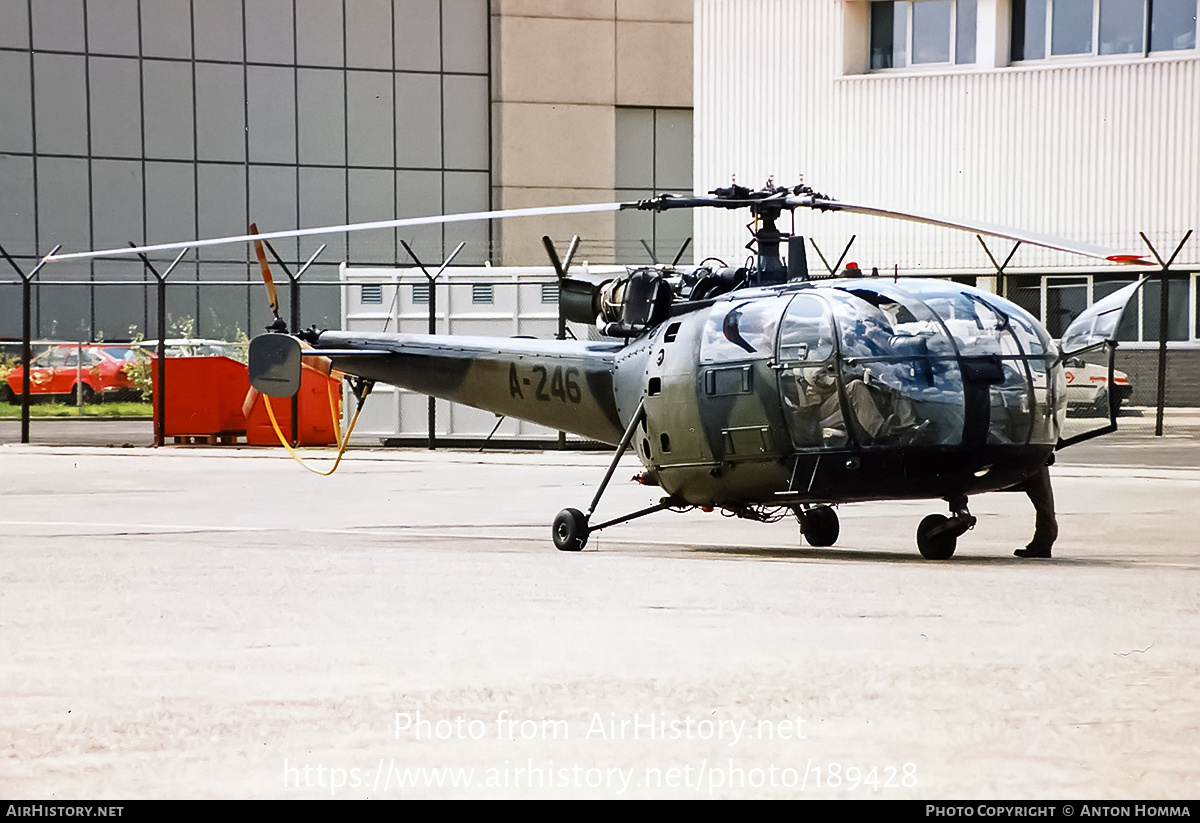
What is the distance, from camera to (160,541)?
12281 millimetres

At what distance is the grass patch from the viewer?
36506 millimetres

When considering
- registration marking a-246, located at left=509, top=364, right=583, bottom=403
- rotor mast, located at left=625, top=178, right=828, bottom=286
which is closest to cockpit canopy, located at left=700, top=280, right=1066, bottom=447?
rotor mast, located at left=625, top=178, right=828, bottom=286

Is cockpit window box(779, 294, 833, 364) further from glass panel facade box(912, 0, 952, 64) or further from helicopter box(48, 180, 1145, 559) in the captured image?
glass panel facade box(912, 0, 952, 64)

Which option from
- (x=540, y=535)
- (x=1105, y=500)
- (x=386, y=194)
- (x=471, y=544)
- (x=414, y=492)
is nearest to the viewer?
(x=471, y=544)

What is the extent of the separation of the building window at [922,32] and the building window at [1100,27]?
1.07 metres

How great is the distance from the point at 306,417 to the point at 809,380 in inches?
648

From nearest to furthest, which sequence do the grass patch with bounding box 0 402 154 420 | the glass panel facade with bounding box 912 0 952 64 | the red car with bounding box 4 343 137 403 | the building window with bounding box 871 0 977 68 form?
the building window with bounding box 871 0 977 68 → the glass panel facade with bounding box 912 0 952 64 → the grass patch with bounding box 0 402 154 420 → the red car with bounding box 4 343 137 403

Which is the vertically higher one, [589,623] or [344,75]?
[344,75]

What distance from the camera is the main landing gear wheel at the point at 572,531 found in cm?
1173

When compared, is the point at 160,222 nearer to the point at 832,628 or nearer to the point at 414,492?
the point at 414,492

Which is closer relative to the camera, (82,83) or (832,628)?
(832,628)

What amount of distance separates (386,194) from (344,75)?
3376 millimetres

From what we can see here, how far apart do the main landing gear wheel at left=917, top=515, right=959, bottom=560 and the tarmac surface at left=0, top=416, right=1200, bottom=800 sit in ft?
0.55
